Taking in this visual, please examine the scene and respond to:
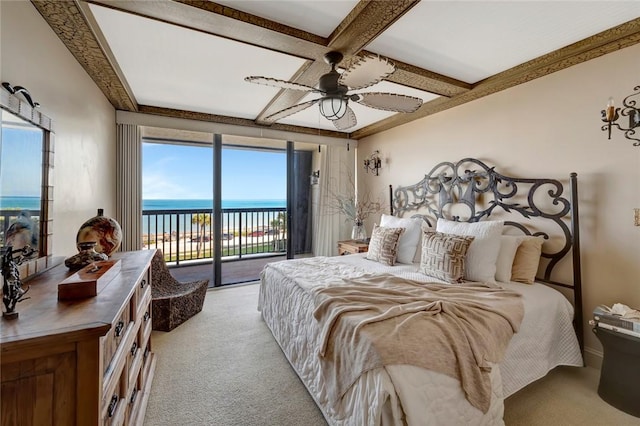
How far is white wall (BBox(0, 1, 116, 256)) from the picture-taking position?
4.73 feet

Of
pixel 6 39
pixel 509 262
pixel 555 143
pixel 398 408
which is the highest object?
pixel 6 39

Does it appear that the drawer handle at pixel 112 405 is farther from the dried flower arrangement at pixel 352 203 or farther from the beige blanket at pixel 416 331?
the dried flower arrangement at pixel 352 203

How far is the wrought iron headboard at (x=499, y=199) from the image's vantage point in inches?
89.3

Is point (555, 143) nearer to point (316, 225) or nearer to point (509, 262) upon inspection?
point (509, 262)

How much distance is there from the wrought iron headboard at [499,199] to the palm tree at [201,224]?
380cm

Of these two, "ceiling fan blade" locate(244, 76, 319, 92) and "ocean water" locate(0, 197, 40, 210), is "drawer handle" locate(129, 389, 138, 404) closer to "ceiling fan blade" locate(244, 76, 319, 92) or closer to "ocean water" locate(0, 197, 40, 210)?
"ocean water" locate(0, 197, 40, 210)

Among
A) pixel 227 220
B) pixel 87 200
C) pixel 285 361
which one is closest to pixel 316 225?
pixel 227 220

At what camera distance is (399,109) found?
7.76 feet

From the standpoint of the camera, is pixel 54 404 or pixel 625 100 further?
pixel 625 100

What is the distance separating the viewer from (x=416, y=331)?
1.42m

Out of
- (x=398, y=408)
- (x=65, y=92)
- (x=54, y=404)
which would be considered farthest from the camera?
(x=65, y=92)

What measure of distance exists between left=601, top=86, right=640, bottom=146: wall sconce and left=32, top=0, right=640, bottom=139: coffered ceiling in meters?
0.42

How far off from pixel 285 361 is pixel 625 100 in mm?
3334

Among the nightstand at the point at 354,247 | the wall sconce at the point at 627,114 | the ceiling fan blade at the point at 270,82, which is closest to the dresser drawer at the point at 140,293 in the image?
the ceiling fan blade at the point at 270,82
